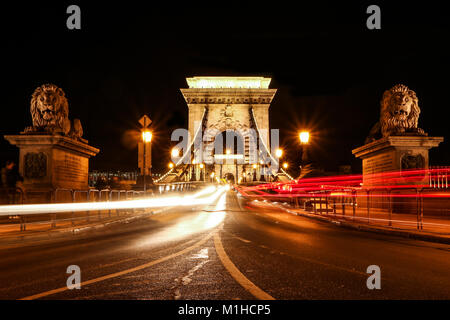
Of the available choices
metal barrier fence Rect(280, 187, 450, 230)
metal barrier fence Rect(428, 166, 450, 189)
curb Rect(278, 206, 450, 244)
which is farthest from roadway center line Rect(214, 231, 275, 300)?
metal barrier fence Rect(428, 166, 450, 189)

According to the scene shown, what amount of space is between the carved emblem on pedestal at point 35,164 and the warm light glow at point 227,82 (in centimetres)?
6928

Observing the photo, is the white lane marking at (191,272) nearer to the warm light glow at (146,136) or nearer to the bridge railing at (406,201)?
the bridge railing at (406,201)

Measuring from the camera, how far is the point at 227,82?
273 ft

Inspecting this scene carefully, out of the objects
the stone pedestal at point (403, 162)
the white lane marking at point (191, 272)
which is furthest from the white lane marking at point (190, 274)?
the stone pedestal at point (403, 162)

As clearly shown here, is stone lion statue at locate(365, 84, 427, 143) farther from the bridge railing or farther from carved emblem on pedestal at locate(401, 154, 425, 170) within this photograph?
the bridge railing

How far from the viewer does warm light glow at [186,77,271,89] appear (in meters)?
82.7

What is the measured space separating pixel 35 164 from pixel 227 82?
231 feet

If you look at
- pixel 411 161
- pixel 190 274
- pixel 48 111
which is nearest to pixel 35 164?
pixel 48 111

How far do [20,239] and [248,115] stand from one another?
72.9 meters

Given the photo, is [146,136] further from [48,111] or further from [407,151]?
[407,151]

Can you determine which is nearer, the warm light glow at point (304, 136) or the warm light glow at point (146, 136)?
the warm light glow at point (304, 136)

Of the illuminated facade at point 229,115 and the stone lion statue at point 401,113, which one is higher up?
the illuminated facade at point 229,115

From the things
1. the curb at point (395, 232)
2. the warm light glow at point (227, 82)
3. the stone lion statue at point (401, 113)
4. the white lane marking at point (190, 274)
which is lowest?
the curb at point (395, 232)

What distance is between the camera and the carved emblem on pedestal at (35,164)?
15.5 m
